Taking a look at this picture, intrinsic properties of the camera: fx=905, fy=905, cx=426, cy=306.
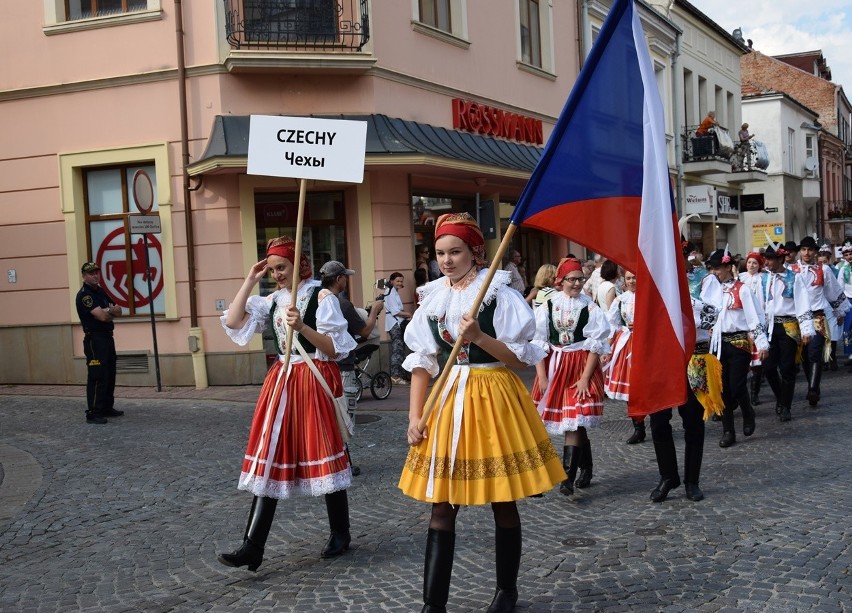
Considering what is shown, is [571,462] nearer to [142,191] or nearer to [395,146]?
[395,146]

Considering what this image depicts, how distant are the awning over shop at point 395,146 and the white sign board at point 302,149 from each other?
780 cm

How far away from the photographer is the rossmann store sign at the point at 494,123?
53.8 feet

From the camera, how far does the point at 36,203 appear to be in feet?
47.6

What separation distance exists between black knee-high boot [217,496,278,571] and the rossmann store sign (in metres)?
12.0

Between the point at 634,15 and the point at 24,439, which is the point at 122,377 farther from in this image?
the point at 634,15

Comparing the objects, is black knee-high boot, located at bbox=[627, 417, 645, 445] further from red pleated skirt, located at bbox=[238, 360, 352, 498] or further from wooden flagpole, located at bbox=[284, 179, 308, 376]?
wooden flagpole, located at bbox=[284, 179, 308, 376]

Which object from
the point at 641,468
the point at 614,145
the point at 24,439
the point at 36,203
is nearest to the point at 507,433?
the point at 614,145

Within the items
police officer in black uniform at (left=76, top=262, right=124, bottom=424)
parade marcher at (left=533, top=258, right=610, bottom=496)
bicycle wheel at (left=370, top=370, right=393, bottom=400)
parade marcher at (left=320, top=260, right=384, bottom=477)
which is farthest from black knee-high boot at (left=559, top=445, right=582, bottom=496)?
police officer in black uniform at (left=76, top=262, right=124, bottom=424)

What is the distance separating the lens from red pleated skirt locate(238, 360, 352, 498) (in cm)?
523

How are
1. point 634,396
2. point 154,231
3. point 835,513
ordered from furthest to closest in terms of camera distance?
1. point 154,231
2. point 835,513
3. point 634,396

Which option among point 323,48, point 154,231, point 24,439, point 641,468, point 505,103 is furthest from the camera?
point 505,103

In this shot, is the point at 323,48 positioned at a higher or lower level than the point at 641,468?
higher

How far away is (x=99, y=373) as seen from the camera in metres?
10.9

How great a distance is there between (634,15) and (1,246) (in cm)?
1304
